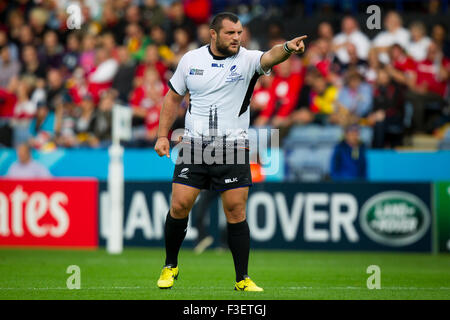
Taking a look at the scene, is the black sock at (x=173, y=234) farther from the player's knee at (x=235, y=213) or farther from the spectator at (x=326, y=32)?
the spectator at (x=326, y=32)

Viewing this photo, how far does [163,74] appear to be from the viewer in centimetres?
1762

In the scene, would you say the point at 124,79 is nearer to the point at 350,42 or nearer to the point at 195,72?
the point at 350,42

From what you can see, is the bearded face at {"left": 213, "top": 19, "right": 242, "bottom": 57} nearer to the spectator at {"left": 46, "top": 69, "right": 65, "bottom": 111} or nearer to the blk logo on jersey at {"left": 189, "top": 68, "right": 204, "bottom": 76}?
the blk logo on jersey at {"left": 189, "top": 68, "right": 204, "bottom": 76}

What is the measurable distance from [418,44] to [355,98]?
6.06 feet

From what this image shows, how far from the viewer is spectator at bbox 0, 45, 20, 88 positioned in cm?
1956

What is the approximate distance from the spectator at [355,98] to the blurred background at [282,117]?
0.09 ft

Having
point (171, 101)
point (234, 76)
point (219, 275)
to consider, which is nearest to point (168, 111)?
point (171, 101)

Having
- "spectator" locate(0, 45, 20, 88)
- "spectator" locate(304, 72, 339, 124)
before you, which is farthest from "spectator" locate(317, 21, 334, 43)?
"spectator" locate(0, 45, 20, 88)

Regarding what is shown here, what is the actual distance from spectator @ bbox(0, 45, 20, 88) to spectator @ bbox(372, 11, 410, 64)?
8.51 metres

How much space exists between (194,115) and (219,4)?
41.4 feet

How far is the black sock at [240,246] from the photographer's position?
25.2ft

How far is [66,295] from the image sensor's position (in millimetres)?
7383
